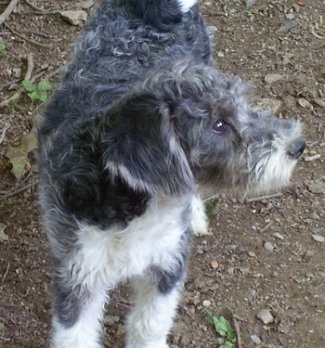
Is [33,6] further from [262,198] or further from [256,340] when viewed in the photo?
[256,340]

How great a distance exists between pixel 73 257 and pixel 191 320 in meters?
1.13

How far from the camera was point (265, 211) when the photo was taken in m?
5.29

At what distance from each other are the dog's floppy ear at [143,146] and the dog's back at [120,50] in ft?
2.22

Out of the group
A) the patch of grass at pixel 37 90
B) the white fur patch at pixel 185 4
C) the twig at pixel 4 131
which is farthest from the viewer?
the patch of grass at pixel 37 90

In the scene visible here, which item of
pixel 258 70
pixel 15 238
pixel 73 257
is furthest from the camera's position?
pixel 258 70

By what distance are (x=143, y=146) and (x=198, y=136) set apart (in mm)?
323

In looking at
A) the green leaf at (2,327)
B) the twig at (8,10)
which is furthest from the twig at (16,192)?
the twig at (8,10)

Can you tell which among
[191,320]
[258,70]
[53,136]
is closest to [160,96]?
[53,136]

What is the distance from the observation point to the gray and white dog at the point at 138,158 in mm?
3480

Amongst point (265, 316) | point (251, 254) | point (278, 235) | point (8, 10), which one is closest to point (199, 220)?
point (251, 254)

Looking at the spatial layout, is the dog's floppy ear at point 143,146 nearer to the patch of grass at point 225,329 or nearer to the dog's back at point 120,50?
the dog's back at point 120,50

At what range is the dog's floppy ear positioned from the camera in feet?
11.1

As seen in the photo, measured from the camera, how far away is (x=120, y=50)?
14.3 ft

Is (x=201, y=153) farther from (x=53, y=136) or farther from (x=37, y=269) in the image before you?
(x=37, y=269)
